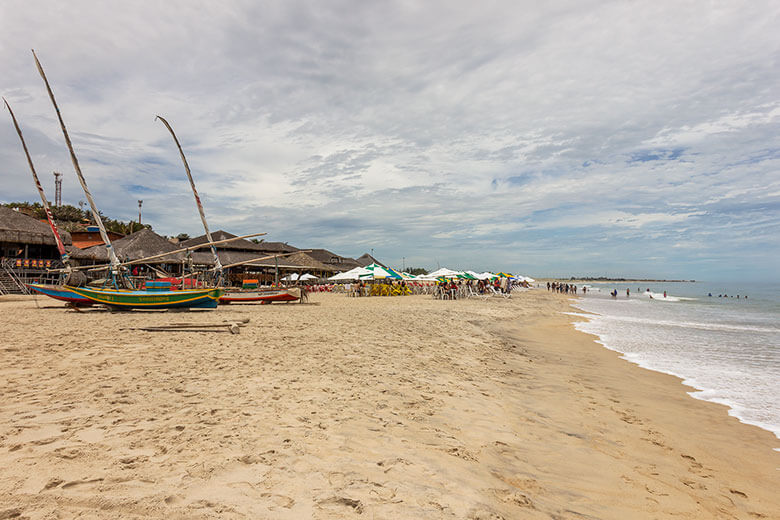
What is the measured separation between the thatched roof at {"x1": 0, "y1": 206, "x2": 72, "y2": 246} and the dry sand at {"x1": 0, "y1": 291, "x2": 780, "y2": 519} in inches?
849

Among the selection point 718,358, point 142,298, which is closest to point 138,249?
point 142,298

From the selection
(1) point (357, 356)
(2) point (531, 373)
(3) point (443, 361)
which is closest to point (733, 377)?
(2) point (531, 373)

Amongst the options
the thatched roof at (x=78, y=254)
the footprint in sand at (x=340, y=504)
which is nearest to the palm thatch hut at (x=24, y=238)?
the thatched roof at (x=78, y=254)

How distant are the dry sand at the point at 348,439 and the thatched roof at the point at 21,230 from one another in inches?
849

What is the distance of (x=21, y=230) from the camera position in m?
23.5

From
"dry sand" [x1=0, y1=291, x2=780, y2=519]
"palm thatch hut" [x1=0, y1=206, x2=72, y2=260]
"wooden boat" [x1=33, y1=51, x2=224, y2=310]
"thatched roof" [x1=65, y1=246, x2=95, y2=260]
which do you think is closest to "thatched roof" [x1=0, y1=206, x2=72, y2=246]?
"palm thatch hut" [x1=0, y1=206, x2=72, y2=260]

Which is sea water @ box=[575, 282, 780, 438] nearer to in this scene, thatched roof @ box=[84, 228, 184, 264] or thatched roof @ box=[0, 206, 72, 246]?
thatched roof @ box=[84, 228, 184, 264]

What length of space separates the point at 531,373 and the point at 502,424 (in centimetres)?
304

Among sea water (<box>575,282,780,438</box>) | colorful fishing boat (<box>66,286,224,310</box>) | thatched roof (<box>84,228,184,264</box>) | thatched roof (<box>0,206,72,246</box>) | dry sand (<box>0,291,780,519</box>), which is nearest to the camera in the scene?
dry sand (<box>0,291,780,519</box>)

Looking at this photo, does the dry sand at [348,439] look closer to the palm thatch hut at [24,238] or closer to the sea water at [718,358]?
the sea water at [718,358]

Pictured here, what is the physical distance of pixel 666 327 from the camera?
1645 centimetres

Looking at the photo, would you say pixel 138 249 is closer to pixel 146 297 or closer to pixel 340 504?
pixel 146 297

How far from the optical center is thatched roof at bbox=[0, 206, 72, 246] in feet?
74.7

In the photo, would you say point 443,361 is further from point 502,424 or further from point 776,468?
point 776,468
